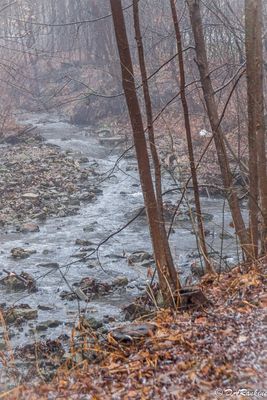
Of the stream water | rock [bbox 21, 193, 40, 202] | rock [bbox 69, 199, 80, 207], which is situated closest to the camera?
the stream water

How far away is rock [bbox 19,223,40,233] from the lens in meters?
11.7

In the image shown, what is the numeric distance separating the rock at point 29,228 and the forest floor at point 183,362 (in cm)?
785

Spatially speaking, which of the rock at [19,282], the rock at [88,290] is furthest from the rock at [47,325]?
the rock at [19,282]

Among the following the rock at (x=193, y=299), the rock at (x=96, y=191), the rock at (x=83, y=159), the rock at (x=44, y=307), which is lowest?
the rock at (x=96, y=191)

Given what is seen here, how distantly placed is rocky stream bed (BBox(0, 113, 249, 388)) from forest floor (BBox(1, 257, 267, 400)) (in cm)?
67

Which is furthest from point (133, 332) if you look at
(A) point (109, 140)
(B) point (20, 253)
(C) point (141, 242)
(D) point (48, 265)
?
(A) point (109, 140)

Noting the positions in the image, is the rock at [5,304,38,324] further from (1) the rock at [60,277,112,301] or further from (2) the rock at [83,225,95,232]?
(2) the rock at [83,225,95,232]

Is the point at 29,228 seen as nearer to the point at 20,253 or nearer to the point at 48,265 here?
the point at 20,253

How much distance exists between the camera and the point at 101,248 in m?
10.3

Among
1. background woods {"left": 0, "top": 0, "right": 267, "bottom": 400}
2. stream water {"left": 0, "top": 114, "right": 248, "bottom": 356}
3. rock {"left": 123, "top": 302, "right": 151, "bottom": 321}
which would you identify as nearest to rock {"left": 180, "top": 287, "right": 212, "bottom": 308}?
background woods {"left": 0, "top": 0, "right": 267, "bottom": 400}

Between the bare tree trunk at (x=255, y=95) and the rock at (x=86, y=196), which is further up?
the bare tree trunk at (x=255, y=95)

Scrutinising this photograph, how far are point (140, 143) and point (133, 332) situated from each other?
1940 mm

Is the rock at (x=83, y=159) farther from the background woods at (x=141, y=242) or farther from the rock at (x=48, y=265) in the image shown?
the rock at (x=48, y=265)

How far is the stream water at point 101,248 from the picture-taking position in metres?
7.41
